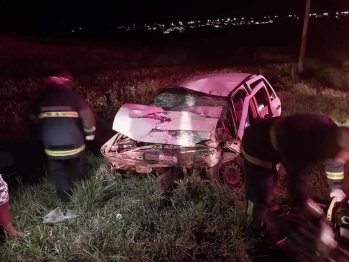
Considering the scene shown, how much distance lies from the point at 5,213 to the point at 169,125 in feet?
7.45

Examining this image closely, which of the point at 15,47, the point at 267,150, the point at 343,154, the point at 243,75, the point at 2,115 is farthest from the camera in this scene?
the point at 15,47

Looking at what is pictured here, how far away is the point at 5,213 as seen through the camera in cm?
434

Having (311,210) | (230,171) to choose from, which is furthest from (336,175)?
(230,171)

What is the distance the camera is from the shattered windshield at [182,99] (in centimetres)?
615

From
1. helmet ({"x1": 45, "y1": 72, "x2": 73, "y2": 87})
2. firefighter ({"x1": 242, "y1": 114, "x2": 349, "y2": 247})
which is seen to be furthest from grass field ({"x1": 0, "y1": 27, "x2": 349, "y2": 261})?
helmet ({"x1": 45, "y1": 72, "x2": 73, "y2": 87})

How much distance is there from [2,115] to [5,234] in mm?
5393

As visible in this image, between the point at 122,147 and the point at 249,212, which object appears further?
the point at 122,147

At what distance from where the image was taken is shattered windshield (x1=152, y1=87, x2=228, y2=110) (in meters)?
6.15

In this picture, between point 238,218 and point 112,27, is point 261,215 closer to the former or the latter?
point 238,218

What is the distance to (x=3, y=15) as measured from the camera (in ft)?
111

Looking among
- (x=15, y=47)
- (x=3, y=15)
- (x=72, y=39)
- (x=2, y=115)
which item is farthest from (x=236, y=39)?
(x=2, y=115)

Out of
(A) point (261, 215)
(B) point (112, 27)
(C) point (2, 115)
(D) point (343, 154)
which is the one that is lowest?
(B) point (112, 27)

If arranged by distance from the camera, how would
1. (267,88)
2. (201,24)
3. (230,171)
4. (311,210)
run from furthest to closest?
(201,24), (267,88), (230,171), (311,210)

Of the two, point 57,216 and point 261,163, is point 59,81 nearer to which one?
point 57,216
